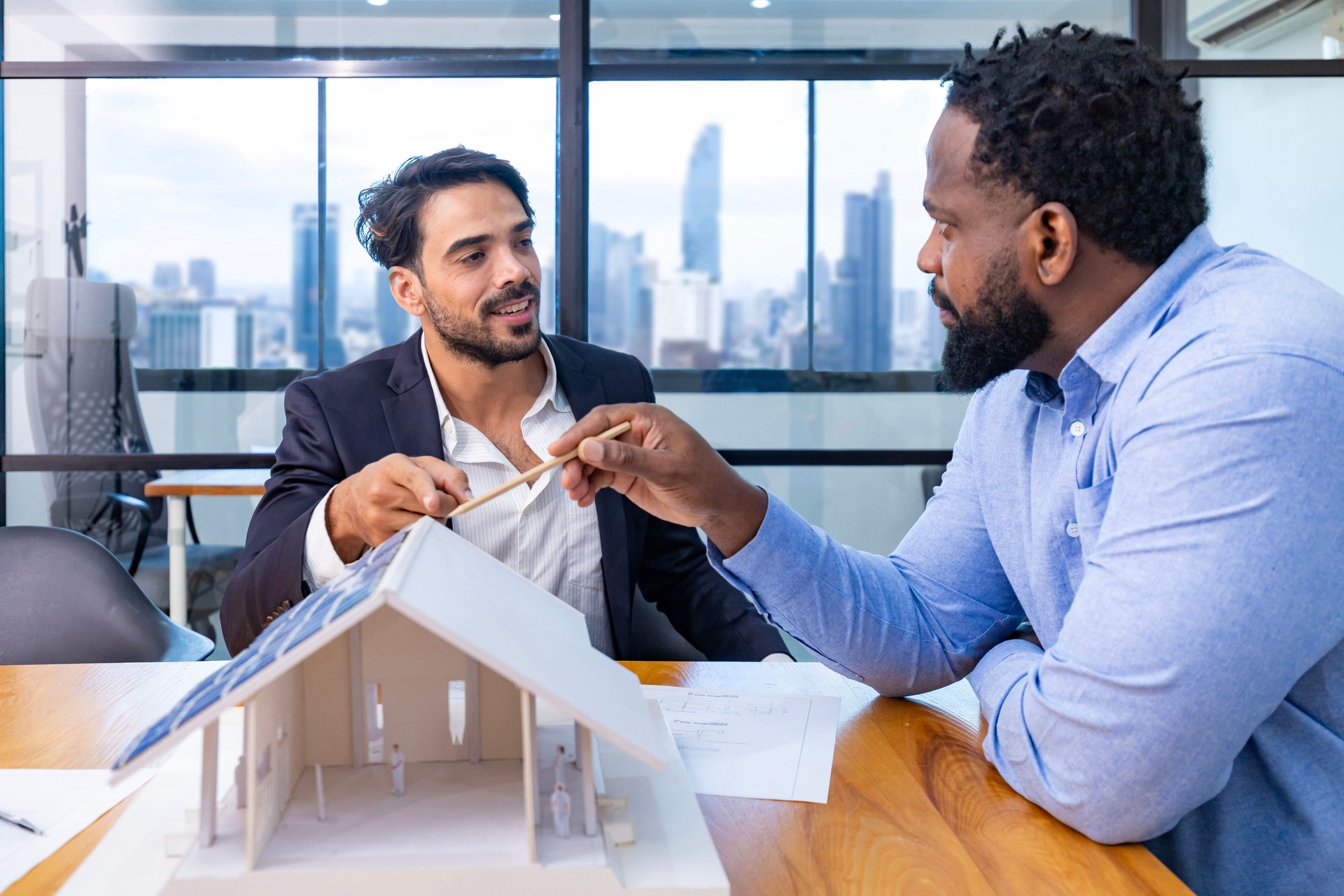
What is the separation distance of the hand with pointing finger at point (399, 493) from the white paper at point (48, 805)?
0.40m

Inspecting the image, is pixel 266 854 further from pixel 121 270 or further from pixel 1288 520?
pixel 121 270

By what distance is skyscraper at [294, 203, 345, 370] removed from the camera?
350 cm

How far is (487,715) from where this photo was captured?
861mm

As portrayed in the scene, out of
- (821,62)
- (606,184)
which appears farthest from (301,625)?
(821,62)

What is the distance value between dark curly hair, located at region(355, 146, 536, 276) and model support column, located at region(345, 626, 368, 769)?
157 cm

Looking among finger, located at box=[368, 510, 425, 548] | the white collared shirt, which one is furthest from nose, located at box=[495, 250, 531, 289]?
finger, located at box=[368, 510, 425, 548]

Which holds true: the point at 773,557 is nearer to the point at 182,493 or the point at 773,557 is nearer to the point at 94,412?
the point at 182,493

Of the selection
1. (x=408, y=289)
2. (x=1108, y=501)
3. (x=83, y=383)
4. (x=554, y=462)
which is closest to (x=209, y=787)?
(x=554, y=462)

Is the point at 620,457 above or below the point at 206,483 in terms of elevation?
above

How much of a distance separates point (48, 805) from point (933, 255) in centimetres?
113

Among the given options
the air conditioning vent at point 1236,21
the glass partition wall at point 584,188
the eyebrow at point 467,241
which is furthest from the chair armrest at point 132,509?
the air conditioning vent at point 1236,21

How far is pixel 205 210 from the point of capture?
136 inches

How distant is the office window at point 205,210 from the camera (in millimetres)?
3422

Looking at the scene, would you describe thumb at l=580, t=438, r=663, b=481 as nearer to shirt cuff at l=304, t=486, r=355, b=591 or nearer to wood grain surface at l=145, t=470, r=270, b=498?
shirt cuff at l=304, t=486, r=355, b=591
